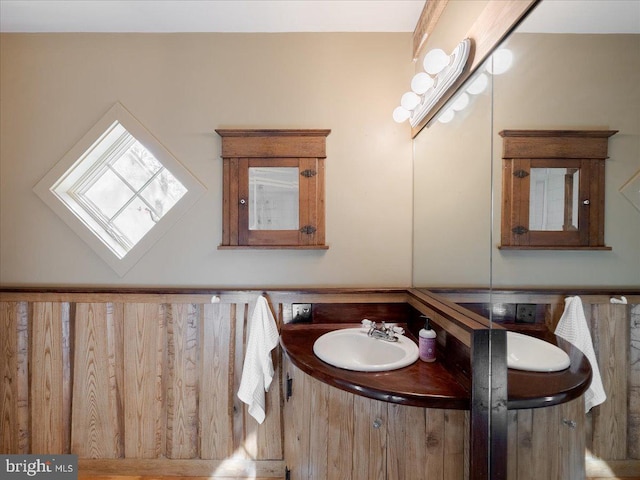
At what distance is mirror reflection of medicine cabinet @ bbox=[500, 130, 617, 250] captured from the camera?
55cm

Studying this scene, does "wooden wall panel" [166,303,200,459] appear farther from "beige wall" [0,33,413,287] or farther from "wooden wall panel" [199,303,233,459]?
"beige wall" [0,33,413,287]

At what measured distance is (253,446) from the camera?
1622mm

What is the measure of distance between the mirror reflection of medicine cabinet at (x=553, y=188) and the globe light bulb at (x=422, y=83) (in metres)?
0.58

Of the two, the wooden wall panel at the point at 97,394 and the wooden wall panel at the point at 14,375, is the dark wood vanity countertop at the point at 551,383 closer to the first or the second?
the wooden wall panel at the point at 97,394

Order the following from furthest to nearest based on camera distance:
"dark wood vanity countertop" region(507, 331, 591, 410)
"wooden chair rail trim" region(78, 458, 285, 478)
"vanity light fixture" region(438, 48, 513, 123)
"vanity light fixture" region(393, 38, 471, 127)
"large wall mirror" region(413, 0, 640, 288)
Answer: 1. "wooden chair rail trim" region(78, 458, 285, 478)
2. "vanity light fixture" region(393, 38, 471, 127)
3. "vanity light fixture" region(438, 48, 513, 123)
4. "dark wood vanity countertop" region(507, 331, 591, 410)
5. "large wall mirror" region(413, 0, 640, 288)

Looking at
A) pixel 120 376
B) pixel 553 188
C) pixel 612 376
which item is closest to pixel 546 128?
pixel 553 188

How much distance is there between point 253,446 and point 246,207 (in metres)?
1.38

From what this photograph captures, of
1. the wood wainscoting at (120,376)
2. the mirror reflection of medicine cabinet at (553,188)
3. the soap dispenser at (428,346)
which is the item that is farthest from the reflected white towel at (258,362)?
the mirror reflection of medicine cabinet at (553,188)

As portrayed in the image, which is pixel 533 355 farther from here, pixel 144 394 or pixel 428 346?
pixel 144 394

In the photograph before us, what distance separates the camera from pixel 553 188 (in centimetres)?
65

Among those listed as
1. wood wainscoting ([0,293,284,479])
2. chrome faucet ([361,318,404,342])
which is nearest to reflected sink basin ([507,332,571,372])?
chrome faucet ([361,318,404,342])

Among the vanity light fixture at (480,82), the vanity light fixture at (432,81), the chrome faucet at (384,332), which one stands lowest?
the chrome faucet at (384,332)

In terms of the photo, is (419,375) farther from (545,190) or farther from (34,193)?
(34,193)

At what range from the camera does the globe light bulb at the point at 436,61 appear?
3.79ft
